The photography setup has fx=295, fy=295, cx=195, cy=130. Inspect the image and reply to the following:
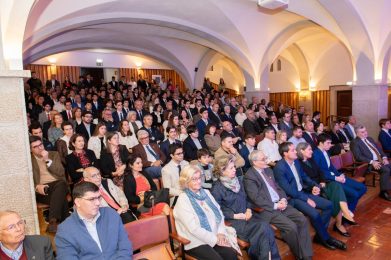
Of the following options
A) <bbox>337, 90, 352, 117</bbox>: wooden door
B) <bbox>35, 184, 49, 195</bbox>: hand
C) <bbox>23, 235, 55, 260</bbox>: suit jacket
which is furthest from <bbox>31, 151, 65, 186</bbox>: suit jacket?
<bbox>337, 90, 352, 117</bbox>: wooden door

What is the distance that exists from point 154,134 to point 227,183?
3.08m

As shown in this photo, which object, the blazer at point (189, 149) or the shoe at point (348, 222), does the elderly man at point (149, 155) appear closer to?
the blazer at point (189, 149)

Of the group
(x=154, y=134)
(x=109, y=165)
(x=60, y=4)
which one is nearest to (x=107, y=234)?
(x=109, y=165)

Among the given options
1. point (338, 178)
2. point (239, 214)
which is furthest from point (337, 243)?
point (239, 214)

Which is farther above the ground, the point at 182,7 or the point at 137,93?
the point at 182,7

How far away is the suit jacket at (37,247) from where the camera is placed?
6.35 feet

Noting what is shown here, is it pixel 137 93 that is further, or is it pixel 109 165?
pixel 137 93

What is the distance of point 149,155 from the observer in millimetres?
4590

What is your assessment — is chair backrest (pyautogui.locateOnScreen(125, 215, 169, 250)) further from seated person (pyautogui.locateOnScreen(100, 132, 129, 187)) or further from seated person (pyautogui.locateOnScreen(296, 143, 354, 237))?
seated person (pyautogui.locateOnScreen(296, 143, 354, 237))

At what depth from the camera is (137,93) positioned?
1002 centimetres

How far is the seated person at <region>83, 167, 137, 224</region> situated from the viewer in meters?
2.85

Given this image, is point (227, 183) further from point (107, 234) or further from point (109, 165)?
point (109, 165)

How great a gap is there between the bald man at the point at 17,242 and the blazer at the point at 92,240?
0.34 ft

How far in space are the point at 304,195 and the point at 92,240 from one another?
2528mm
